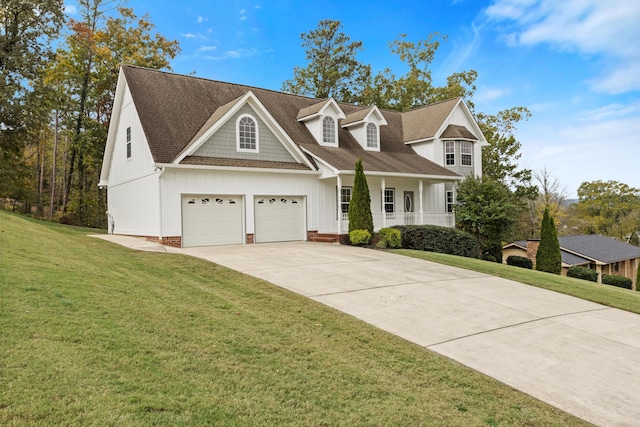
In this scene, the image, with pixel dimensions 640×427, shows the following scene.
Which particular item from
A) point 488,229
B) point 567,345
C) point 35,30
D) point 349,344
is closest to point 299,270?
point 349,344

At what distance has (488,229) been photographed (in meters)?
21.9

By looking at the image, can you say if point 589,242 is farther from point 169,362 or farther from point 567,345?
point 169,362

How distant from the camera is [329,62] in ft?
131

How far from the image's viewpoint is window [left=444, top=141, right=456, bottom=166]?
24234mm

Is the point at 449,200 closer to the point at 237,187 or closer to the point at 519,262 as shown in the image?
the point at 519,262

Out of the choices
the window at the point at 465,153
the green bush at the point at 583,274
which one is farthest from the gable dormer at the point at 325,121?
the green bush at the point at 583,274

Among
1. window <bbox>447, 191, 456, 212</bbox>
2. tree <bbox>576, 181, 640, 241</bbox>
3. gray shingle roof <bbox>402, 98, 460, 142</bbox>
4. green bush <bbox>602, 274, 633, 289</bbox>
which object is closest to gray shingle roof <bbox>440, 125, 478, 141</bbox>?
gray shingle roof <bbox>402, 98, 460, 142</bbox>

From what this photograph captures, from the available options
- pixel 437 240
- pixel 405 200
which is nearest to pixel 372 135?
pixel 405 200

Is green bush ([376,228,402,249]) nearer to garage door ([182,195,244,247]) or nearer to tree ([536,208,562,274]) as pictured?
garage door ([182,195,244,247])

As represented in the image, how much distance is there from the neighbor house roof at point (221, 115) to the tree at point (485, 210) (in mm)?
1210

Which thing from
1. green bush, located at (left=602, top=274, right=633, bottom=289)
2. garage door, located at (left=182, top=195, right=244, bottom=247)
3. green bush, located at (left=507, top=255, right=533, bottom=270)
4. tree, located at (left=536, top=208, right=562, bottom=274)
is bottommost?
green bush, located at (left=602, top=274, right=633, bottom=289)

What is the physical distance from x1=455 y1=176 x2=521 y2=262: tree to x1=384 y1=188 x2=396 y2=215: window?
350 centimetres

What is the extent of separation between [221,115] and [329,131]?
613cm

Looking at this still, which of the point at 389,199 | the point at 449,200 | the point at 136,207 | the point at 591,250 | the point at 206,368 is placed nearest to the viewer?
the point at 206,368
